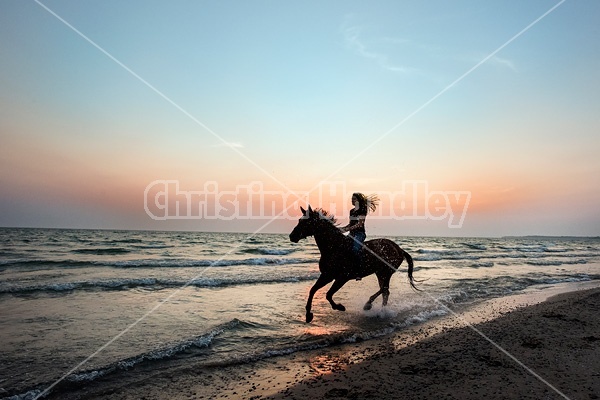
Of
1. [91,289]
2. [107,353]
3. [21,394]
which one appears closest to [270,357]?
[107,353]

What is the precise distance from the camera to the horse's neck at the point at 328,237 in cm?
818

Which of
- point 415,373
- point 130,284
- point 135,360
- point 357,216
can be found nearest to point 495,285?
point 357,216

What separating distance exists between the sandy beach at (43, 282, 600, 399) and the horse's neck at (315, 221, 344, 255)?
8.01 feet

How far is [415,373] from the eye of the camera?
4.50m

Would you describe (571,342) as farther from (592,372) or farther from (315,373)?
(315,373)

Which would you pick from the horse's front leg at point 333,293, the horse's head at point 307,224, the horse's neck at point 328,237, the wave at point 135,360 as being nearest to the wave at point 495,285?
the horse's front leg at point 333,293

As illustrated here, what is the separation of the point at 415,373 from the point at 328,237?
408 cm

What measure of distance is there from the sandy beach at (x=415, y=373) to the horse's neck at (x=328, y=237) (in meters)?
2.44

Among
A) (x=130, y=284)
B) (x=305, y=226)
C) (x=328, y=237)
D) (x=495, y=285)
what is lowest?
(x=495, y=285)

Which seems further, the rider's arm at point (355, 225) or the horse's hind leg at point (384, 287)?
the horse's hind leg at point (384, 287)

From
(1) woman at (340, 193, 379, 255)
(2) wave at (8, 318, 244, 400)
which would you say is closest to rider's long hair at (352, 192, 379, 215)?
(1) woman at (340, 193, 379, 255)

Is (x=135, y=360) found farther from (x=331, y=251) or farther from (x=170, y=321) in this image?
(x=331, y=251)

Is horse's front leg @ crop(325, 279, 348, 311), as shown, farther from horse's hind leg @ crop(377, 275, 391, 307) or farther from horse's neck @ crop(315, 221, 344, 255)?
horse's hind leg @ crop(377, 275, 391, 307)

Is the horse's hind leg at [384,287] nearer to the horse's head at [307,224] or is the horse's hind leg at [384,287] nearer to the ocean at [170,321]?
the ocean at [170,321]
